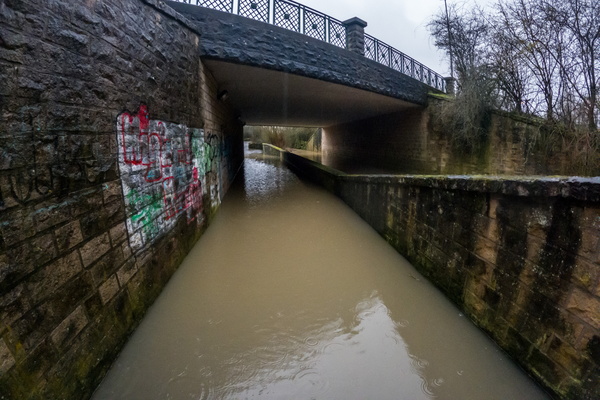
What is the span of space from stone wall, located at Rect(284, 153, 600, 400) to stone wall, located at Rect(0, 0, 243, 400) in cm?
368

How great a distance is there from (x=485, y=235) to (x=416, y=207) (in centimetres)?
147

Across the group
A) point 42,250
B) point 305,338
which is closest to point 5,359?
point 42,250

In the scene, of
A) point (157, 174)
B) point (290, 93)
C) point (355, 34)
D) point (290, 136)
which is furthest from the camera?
point (290, 136)

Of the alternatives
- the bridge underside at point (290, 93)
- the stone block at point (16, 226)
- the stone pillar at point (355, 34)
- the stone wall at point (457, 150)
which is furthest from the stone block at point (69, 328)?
the stone wall at point (457, 150)

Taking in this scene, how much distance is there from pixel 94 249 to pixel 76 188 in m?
0.54

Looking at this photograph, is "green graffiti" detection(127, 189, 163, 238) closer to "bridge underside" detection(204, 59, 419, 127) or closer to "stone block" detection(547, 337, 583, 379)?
"bridge underside" detection(204, 59, 419, 127)

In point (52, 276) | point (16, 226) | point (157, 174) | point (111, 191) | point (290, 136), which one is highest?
point (290, 136)

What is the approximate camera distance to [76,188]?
211 cm

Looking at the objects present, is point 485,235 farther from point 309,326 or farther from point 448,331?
point 309,326

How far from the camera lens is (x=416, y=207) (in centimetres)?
424

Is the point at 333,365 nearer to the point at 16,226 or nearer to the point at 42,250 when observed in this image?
the point at 42,250

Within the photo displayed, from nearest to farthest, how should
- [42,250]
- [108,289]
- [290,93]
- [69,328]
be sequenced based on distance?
1. [42,250]
2. [69,328]
3. [108,289]
4. [290,93]

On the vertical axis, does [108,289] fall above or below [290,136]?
below

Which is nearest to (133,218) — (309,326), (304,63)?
(309,326)
